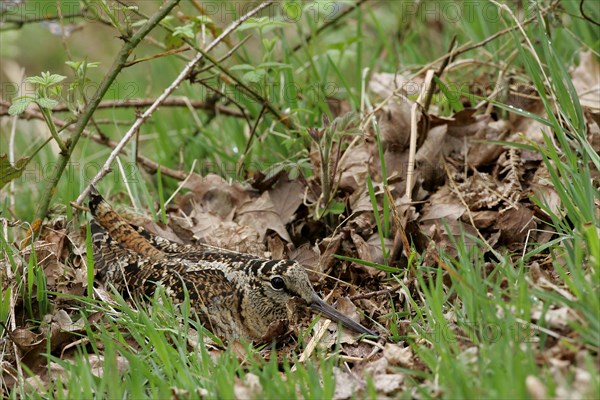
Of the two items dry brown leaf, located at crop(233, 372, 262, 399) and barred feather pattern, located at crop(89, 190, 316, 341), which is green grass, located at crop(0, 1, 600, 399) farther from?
barred feather pattern, located at crop(89, 190, 316, 341)

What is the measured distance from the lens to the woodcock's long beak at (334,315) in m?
4.33

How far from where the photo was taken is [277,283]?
178 inches

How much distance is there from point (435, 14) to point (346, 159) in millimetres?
3295

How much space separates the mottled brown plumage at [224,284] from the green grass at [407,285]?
197 mm

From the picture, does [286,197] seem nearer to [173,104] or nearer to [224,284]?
[224,284]

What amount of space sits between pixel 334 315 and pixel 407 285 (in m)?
0.45

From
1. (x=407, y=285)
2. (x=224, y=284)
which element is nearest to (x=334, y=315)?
(x=407, y=285)

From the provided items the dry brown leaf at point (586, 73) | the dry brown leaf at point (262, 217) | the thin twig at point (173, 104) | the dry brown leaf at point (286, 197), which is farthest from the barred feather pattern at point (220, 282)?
the dry brown leaf at point (586, 73)

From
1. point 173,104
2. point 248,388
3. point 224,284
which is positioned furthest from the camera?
point 173,104

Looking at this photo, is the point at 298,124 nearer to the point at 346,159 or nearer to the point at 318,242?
the point at 346,159

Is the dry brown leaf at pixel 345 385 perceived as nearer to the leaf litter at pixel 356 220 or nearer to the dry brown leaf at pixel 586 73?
the leaf litter at pixel 356 220

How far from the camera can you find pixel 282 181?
18.4 feet

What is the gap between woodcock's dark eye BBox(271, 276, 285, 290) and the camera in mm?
4504

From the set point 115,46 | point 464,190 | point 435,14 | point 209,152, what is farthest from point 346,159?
point 115,46
